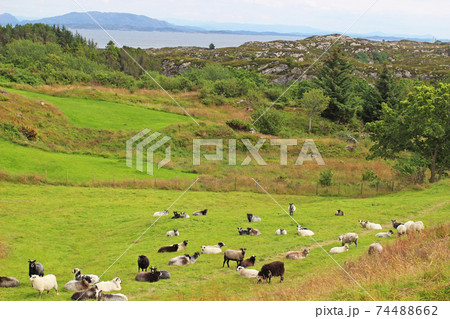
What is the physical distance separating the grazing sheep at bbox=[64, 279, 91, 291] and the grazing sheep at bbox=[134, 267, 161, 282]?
1828 millimetres

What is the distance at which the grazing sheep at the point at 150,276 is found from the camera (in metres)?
13.7

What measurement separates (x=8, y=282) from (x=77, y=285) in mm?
2331

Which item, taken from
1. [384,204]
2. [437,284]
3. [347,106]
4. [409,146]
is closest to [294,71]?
[347,106]

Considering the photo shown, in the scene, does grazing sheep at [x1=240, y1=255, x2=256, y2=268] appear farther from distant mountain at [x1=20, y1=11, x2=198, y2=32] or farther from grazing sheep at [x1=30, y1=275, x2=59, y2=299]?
distant mountain at [x1=20, y1=11, x2=198, y2=32]

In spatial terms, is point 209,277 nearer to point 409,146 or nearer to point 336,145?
point 409,146

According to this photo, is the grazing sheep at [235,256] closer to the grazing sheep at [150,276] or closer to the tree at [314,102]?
the grazing sheep at [150,276]

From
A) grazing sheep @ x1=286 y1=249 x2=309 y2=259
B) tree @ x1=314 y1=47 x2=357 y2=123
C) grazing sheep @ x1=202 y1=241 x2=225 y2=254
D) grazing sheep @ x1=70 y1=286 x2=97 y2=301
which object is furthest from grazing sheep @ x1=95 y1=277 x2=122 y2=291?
tree @ x1=314 y1=47 x2=357 y2=123

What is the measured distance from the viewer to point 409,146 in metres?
35.4

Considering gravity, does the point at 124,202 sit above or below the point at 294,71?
below

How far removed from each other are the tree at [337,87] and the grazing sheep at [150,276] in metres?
62.3

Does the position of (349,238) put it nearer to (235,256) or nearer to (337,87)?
(235,256)

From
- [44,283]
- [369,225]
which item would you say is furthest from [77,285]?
[369,225]

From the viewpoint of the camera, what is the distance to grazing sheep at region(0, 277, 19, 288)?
13.0m

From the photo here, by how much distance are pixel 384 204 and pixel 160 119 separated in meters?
35.7
